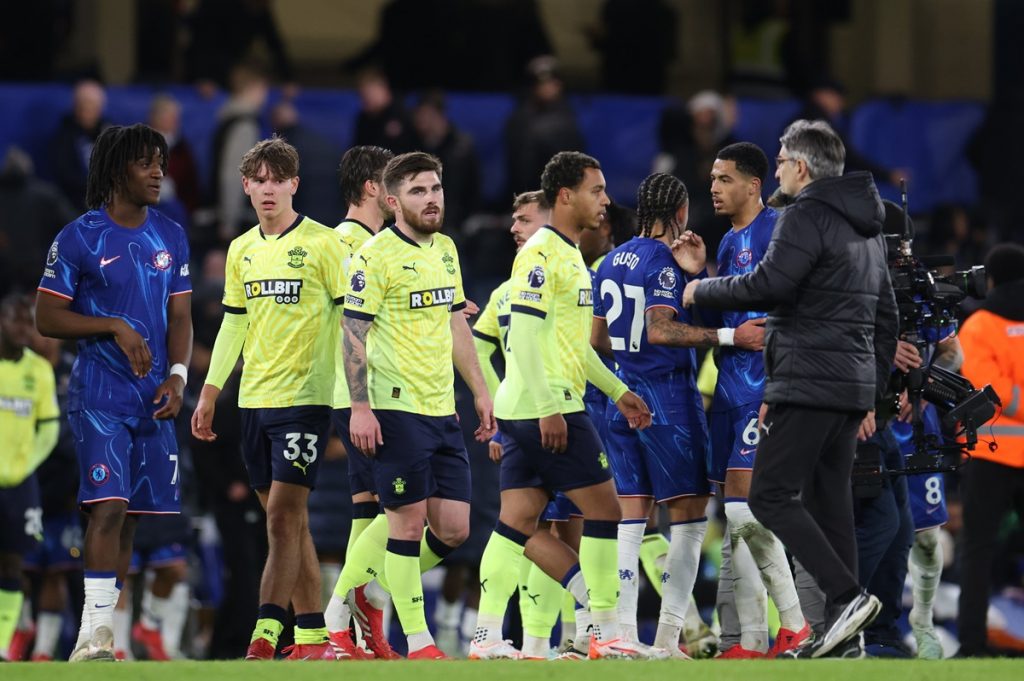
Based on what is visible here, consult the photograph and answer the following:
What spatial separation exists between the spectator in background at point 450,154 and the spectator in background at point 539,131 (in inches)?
14.3

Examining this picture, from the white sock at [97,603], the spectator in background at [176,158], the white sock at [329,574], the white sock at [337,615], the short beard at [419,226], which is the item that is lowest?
the white sock at [329,574]

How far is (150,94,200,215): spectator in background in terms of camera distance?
15.8 metres

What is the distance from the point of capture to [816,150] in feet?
28.2

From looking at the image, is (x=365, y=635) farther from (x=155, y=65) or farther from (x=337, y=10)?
(x=337, y=10)

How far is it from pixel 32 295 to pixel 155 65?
4.84 meters

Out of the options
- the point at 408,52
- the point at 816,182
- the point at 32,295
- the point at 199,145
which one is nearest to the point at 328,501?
the point at 32,295

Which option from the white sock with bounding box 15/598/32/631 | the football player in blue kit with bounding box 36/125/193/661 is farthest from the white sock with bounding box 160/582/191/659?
the football player in blue kit with bounding box 36/125/193/661

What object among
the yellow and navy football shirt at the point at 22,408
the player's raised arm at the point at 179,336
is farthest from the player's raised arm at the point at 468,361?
the yellow and navy football shirt at the point at 22,408

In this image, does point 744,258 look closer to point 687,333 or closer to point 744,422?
point 687,333

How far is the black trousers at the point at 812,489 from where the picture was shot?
327 inches

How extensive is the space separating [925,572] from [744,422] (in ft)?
6.38

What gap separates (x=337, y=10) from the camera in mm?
20344

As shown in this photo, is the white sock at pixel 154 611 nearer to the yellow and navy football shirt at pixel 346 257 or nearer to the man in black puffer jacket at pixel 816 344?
the yellow and navy football shirt at pixel 346 257

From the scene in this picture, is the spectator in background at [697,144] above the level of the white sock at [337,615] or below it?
above
